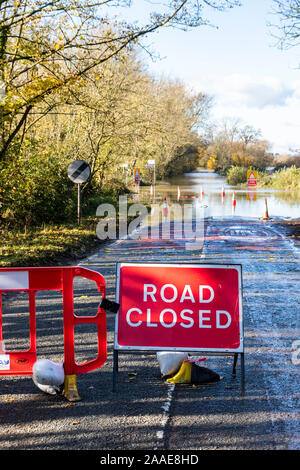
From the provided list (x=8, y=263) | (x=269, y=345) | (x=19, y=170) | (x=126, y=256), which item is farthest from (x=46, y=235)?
(x=269, y=345)

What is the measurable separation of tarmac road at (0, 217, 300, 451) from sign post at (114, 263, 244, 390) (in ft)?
1.44

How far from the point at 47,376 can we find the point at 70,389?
245 mm

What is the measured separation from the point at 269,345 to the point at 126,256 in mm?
7373

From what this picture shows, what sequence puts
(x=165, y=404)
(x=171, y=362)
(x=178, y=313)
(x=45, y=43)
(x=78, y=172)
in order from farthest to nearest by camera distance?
(x=78, y=172) < (x=45, y=43) < (x=171, y=362) < (x=178, y=313) < (x=165, y=404)

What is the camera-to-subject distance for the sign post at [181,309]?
536 cm

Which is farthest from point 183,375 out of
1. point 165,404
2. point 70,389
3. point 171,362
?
point 70,389

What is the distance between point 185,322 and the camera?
5.39 metres

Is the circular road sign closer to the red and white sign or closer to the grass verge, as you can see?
the grass verge

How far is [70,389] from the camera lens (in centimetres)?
512

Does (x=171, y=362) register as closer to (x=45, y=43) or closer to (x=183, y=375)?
(x=183, y=375)

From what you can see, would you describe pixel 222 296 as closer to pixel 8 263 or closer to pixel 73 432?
pixel 73 432

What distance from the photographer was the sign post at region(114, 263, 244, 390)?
17.6 ft

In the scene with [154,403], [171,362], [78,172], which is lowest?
[154,403]

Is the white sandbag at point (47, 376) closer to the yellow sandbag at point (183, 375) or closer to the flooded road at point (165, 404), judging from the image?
the flooded road at point (165, 404)
